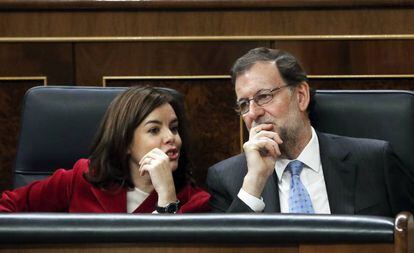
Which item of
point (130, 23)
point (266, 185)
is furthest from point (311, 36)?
point (266, 185)

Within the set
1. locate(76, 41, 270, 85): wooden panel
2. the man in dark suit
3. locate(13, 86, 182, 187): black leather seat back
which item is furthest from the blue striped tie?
locate(76, 41, 270, 85): wooden panel

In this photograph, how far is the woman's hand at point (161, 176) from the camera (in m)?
1.50

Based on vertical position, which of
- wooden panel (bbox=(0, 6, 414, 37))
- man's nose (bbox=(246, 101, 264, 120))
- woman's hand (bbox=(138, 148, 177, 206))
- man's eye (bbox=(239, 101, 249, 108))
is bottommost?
woman's hand (bbox=(138, 148, 177, 206))

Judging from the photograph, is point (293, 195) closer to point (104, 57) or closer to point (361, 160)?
point (361, 160)

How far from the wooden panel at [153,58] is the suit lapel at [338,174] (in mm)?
451

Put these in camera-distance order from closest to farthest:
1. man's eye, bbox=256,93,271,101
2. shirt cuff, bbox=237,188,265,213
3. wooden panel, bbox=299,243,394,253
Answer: wooden panel, bbox=299,243,394,253 → shirt cuff, bbox=237,188,265,213 → man's eye, bbox=256,93,271,101

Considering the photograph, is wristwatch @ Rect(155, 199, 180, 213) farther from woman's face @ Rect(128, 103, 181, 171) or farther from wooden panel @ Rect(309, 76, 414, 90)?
wooden panel @ Rect(309, 76, 414, 90)

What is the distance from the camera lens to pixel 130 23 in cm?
193

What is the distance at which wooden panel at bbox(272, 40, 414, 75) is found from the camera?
6.24 feet

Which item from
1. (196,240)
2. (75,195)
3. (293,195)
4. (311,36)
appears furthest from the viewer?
(311,36)

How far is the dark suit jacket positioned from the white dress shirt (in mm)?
11

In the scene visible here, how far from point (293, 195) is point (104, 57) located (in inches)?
25.4

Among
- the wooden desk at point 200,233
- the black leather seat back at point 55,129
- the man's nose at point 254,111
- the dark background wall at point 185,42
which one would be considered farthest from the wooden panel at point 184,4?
the wooden desk at point 200,233

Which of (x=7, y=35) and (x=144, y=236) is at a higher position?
(x=7, y=35)
